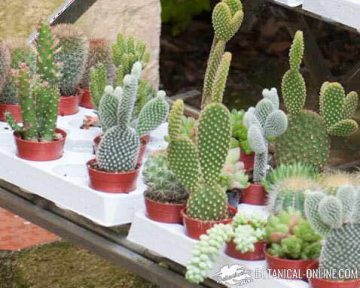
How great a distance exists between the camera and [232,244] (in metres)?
2.91

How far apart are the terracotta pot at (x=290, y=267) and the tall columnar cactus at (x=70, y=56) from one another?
124 cm

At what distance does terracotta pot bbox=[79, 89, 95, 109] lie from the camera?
3.91m

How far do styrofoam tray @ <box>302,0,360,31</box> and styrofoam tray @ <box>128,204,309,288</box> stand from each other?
794 millimetres

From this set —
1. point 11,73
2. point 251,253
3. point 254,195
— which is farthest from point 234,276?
point 11,73

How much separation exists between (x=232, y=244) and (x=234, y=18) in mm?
740

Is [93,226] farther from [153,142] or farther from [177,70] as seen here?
[177,70]

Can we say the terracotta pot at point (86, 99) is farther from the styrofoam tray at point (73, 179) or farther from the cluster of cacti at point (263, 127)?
the cluster of cacti at point (263, 127)

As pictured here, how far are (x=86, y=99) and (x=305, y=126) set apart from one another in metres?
0.92

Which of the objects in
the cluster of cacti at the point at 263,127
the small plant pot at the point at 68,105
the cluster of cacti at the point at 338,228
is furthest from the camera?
the small plant pot at the point at 68,105

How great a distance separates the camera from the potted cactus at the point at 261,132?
10.4 feet

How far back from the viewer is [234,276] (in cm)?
289

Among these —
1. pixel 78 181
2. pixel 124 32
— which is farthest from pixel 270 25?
pixel 78 181

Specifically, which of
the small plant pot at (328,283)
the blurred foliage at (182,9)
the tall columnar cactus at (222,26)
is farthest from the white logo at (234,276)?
the blurred foliage at (182,9)

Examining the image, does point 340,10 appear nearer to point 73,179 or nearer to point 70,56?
point 70,56
